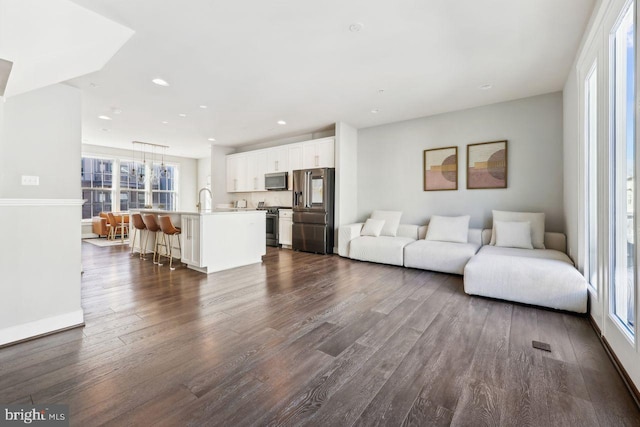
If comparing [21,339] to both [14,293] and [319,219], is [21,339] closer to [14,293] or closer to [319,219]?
[14,293]

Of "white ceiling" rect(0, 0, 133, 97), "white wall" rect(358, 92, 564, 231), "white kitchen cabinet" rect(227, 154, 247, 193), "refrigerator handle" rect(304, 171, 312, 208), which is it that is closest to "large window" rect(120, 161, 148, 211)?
"white kitchen cabinet" rect(227, 154, 247, 193)

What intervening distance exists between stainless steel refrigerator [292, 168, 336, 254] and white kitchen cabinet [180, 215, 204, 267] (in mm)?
2294

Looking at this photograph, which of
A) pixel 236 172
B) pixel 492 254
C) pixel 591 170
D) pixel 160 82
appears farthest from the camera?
pixel 236 172

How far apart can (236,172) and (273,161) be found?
1.52m

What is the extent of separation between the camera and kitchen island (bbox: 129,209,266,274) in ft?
13.3

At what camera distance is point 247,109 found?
189 inches

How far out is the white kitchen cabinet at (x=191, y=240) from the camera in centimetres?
414

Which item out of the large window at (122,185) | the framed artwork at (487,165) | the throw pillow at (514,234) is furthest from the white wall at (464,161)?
the large window at (122,185)

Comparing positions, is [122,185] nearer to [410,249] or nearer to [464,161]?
[410,249]

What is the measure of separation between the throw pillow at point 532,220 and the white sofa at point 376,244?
1251 mm

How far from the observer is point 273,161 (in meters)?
6.90

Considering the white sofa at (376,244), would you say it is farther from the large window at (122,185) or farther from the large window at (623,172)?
the large window at (122,185)

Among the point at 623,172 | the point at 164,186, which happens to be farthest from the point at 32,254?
the point at 164,186

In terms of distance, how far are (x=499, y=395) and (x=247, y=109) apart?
4952mm
